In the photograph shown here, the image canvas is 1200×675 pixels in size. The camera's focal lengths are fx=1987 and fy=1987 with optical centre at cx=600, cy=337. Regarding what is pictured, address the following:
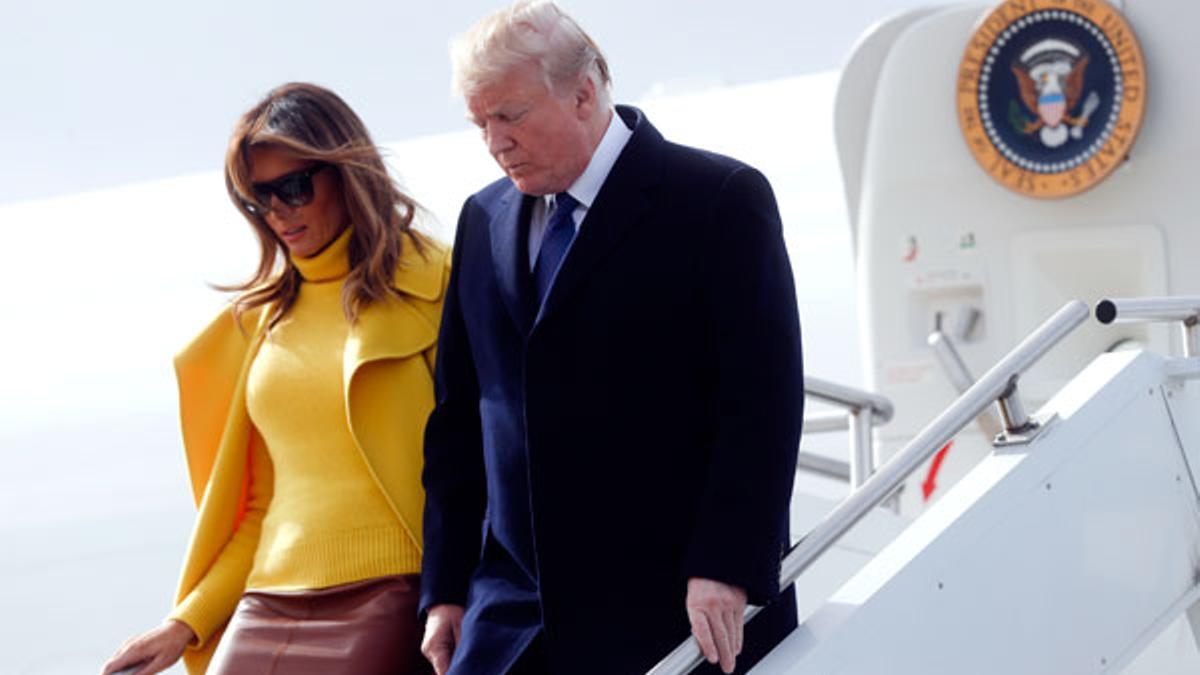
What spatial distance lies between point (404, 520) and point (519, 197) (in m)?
0.44

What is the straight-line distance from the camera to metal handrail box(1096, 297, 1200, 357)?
109 inches

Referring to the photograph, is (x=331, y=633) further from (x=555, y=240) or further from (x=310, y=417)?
(x=555, y=240)

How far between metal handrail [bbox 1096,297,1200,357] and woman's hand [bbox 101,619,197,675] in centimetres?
130

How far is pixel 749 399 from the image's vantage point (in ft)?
6.83

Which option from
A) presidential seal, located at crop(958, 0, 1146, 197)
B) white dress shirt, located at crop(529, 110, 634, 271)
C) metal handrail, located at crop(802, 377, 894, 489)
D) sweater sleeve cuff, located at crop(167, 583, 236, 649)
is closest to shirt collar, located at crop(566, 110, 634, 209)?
white dress shirt, located at crop(529, 110, 634, 271)

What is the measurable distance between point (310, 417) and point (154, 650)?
0.38m

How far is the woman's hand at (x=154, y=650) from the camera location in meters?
2.56

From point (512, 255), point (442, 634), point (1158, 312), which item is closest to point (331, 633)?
point (442, 634)

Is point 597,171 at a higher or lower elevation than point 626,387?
higher

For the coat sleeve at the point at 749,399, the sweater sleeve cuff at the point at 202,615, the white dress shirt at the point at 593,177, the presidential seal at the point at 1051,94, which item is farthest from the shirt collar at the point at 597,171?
the presidential seal at the point at 1051,94

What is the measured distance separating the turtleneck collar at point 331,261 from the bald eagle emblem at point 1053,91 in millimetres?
3448

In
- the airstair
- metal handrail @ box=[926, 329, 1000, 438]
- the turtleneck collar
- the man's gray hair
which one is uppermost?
the man's gray hair

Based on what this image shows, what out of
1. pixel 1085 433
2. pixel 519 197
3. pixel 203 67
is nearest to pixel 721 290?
pixel 519 197

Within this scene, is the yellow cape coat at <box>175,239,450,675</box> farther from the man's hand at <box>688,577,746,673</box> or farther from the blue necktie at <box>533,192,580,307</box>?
the man's hand at <box>688,577,746,673</box>
